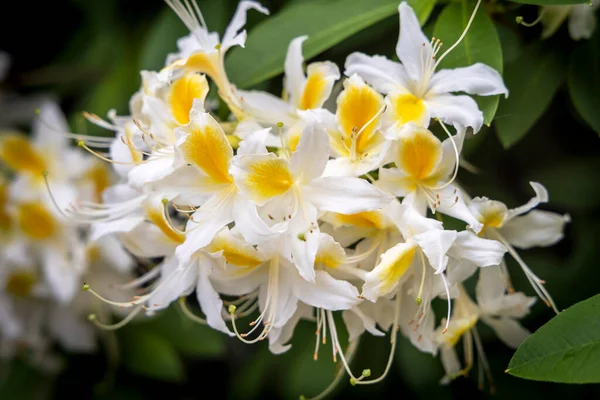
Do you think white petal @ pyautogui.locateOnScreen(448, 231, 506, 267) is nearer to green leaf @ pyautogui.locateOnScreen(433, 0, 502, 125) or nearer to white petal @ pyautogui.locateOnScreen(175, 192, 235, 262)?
green leaf @ pyautogui.locateOnScreen(433, 0, 502, 125)

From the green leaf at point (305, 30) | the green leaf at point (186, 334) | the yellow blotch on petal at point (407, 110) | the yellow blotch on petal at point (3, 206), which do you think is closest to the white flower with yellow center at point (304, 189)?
the yellow blotch on petal at point (407, 110)

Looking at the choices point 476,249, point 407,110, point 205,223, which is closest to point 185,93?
point 205,223

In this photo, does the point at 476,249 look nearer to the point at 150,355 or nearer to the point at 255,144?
the point at 255,144

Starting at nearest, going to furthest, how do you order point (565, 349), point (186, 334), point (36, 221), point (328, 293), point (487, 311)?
point (565, 349)
point (328, 293)
point (487, 311)
point (36, 221)
point (186, 334)

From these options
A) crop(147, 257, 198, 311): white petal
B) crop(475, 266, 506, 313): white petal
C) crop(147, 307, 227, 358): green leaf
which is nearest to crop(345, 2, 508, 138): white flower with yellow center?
crop(475, 266, 506, 313): white petal

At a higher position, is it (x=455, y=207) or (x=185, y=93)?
(x=185, y=93)

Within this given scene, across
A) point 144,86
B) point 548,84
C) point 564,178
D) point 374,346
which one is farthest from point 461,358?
point 144,86
